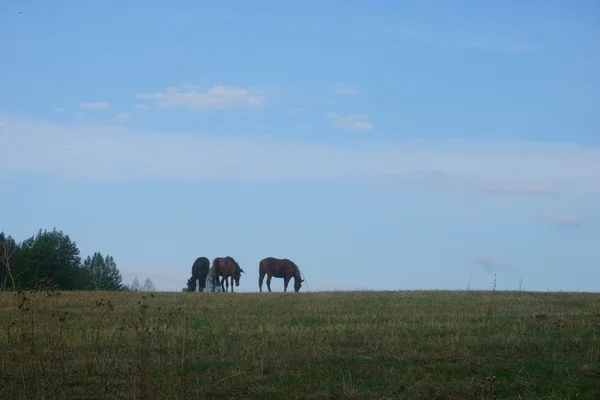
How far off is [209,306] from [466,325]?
7425 mm

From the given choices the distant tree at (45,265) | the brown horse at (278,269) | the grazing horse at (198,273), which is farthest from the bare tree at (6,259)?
the distant tree at (45,265)

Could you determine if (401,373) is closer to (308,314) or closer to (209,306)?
(308,314)

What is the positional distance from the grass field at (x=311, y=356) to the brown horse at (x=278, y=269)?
64.8 feet

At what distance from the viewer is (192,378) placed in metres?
9.38

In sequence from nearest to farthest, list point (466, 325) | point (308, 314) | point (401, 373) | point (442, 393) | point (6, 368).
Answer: point (442, 393) → point (401, 373) → point (6, 368) → point (466, 325) → point (308, 314)

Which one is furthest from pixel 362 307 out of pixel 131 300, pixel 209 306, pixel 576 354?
pixel 576 354

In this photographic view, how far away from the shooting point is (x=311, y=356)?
10.2 metres

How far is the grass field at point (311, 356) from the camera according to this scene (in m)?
8.64

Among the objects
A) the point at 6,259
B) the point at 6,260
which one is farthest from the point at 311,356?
the point at 6,260

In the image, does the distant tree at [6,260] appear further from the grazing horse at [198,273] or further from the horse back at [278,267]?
the horse back at [278,267]

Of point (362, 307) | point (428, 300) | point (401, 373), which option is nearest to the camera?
point (401, 373)

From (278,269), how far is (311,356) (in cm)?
2637

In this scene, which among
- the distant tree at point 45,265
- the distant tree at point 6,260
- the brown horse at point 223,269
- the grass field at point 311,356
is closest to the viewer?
the grass field at point 311,356

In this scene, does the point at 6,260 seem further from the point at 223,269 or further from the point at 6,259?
the point at 223,269
